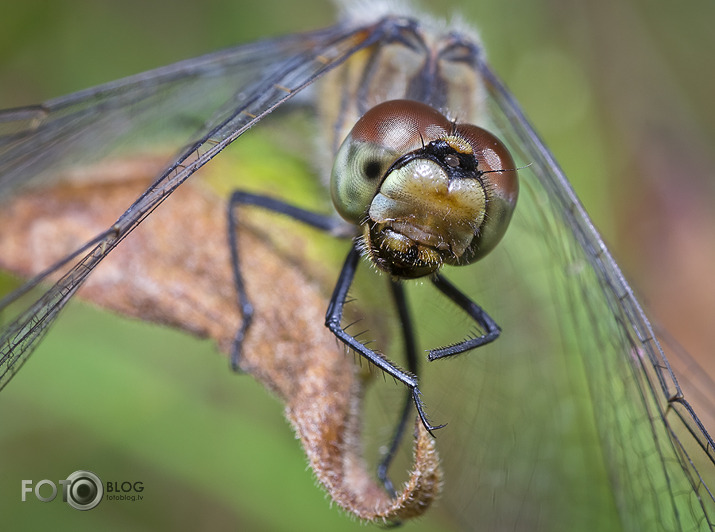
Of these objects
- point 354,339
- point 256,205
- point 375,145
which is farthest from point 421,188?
point 256,205

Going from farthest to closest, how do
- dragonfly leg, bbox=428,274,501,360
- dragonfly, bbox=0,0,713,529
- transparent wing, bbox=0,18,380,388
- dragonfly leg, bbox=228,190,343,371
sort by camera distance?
dragonfly leg, bbox=228,190,343,371 → transparent wing, bbox=0,18,380,388 → dragonfly, bbox=0,0,713,529 → dragonfly leg, bbox=428,274,501,360

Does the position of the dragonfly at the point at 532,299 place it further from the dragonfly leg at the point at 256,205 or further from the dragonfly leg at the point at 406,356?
the dragonfly leg at the point at 256,205

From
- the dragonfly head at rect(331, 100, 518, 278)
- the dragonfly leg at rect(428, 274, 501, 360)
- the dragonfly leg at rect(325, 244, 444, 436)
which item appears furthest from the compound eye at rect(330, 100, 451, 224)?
the dragonfly leg at rect(428, 274, 501, 360)

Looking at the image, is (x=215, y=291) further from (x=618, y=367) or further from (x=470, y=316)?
(x=618, y=367)

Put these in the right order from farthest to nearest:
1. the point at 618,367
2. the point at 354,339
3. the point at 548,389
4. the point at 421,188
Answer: the point at 548,389 → the point at 618,367 → the point at 354,339 → the point at 421,188

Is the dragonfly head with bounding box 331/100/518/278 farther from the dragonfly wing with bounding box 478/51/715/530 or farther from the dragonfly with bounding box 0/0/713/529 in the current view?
the dragonfly wing with bounding box 478/51/715/530

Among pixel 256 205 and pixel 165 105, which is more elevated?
pixel 165 105
